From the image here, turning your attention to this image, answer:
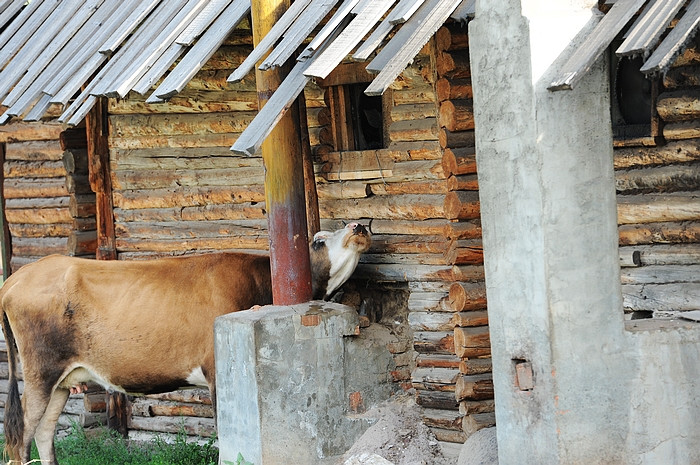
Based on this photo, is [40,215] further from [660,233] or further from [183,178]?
[660,233]

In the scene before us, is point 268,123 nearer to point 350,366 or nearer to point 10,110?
point 350,366

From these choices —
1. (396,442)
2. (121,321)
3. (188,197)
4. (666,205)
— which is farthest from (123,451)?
(666,205)

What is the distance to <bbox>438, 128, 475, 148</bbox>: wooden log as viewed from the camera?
823cm

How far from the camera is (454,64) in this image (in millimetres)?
8133

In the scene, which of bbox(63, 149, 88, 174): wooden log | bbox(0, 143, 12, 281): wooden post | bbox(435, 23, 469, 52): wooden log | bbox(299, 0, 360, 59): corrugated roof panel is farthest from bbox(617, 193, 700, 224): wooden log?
bbox(0, 143, 12, 281): wooden post

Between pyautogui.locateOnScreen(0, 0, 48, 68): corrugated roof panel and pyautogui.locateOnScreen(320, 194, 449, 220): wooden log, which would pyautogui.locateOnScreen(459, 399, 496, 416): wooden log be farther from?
pyautogui.locateOnScreen(0, 0, 48, 68): corrugated roof panel

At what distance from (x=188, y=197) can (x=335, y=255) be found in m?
2.47

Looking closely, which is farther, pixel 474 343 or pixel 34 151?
pixel 34 151

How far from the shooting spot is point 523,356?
256 inches

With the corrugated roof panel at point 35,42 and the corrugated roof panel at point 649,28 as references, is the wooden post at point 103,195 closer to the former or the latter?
the corrugated roof panel at point 35,42

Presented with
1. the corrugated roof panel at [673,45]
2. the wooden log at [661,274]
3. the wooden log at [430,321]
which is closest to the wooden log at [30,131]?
the wooden log at [430,321]

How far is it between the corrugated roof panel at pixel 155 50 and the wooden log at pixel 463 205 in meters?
2.43

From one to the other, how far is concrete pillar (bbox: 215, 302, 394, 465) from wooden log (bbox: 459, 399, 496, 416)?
786 millimetres

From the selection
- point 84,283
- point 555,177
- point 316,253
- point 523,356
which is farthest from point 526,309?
point 84,283
